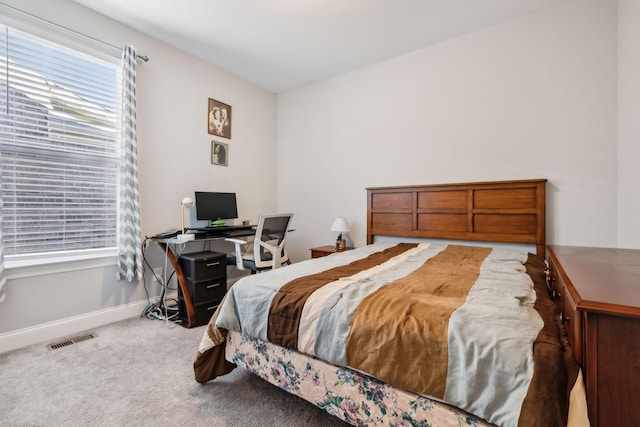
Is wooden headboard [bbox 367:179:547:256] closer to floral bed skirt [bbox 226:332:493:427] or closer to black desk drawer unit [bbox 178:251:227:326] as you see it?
black desk drawer unit [bbox 178:251:227:326]

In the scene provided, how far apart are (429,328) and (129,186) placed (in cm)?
279

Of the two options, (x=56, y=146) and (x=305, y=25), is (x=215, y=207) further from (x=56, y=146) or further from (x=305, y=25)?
(x=305, y=25)

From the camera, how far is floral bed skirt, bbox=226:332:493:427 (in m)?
1.05

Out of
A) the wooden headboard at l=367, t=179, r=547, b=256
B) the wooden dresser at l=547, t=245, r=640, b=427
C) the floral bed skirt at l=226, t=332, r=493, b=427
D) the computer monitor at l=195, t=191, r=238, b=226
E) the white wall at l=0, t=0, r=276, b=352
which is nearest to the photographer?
the wooden dresser at l=547, t=245, r=640, b=427

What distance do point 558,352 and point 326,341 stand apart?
816mm

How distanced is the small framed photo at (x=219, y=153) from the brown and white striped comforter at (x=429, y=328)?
7.40 ft

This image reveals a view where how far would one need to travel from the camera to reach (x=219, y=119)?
366 cm

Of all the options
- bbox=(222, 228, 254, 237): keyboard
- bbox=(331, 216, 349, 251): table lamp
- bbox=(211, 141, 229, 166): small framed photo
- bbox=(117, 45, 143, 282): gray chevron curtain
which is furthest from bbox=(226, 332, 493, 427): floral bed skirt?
bbox=(211, 141, 229, 166): small framed photo

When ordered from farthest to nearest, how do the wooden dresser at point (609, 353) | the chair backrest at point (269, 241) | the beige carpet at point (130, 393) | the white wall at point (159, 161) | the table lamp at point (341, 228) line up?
the table lamp at point (341, 228)
the chair backrest at point (269, 241)
the white wall at point (159, 161)
the beige carpet at point (130, 393)
the wooden dresser at point (609, 353)

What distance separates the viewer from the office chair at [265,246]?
2.84 metres

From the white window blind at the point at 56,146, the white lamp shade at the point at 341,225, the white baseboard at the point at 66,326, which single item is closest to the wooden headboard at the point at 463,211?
the white lamp shade at the point at 341,225

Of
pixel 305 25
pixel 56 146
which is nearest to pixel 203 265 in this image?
pixel 56 146

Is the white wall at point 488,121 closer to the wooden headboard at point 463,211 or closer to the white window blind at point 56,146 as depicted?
the wooden headboard at point 463,211

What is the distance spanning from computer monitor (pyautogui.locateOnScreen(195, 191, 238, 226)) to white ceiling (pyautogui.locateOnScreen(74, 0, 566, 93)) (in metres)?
1.63
